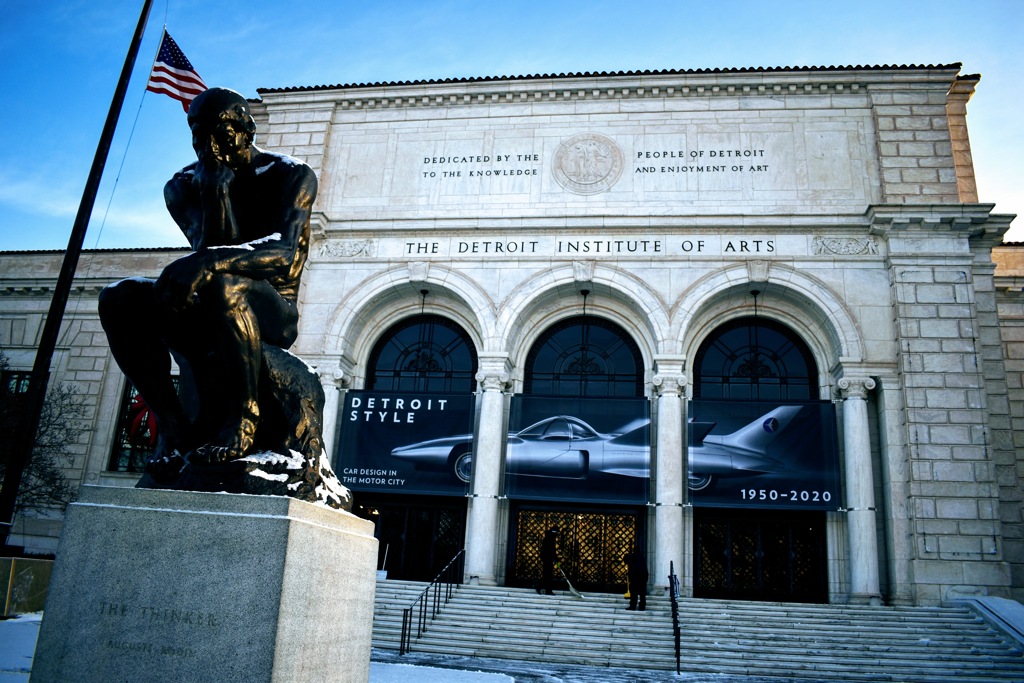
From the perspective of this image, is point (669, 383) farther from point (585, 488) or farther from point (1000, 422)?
point (1000, 422)

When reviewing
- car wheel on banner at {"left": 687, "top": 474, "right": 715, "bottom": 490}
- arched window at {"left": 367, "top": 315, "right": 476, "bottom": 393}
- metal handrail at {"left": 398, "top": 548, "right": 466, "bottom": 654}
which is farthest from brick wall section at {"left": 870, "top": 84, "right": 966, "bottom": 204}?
metal handrail at {"left": 398, "top": 548, "right": 466, "bottom": 654}

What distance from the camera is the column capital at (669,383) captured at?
20.1m

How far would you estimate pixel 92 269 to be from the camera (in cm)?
2500

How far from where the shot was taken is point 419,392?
21.2 metres

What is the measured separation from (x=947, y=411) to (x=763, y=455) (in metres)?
4.41

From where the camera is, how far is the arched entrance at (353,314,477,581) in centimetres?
2089

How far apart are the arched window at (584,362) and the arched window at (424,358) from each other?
6.29 ft

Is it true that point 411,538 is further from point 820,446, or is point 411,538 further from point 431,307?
point 820,446

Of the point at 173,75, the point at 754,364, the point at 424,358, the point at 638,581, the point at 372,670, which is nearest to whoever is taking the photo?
the point at 372,670

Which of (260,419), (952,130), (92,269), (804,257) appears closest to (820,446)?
(804,257)

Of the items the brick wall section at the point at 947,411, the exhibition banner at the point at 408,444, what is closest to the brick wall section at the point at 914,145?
the brick wall section at the point at 947,411

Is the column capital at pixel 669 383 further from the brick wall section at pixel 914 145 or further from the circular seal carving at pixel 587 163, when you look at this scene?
the brick wall section at pixel 914 145

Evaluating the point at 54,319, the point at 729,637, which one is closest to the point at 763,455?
the point at 729,637

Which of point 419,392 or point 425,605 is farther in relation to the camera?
point 419,392
